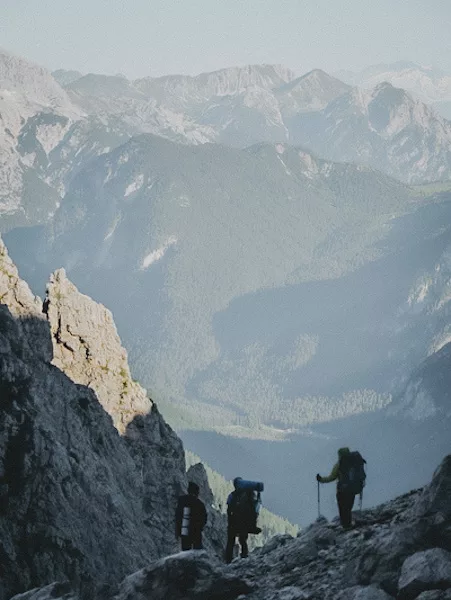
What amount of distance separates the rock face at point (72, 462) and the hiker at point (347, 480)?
9.39 meters

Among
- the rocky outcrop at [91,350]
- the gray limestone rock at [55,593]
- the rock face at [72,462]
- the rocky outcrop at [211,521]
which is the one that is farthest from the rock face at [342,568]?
the rocky outcrop at [91,350]

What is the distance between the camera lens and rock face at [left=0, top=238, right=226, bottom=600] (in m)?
42.0

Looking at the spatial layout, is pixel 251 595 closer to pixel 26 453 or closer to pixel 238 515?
pixel 238 515

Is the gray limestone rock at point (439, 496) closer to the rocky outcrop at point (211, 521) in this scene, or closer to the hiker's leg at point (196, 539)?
the hiker's leg at point (196, 539)

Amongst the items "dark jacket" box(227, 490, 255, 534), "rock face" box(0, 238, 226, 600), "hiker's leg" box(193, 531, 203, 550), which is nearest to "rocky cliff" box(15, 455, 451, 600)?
"dark jacket" box(227, 490, 255, 534)

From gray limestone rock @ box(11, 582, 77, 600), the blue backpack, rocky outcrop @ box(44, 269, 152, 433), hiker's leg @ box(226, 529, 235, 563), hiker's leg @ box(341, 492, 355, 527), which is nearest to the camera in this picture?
gray limestone rock @ box(11, 582, 77, 600)

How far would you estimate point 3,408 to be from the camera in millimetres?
45094

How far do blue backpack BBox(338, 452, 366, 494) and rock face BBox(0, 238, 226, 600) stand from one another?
9.83 meters

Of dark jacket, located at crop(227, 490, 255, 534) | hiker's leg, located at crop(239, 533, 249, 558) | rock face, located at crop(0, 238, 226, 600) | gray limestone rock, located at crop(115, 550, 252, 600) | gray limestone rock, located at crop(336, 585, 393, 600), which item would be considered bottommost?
gray limestone rock, located at crop(336, 585, 393, 600)

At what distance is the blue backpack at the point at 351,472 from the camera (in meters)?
31.3

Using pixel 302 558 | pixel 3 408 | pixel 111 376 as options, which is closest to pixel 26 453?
pixel 3 408

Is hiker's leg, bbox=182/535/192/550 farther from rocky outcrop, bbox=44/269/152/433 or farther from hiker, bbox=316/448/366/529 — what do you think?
rocky outcrop, bbox=44/269/152/433

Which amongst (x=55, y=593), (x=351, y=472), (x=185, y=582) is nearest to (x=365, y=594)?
(x=185, y=582)

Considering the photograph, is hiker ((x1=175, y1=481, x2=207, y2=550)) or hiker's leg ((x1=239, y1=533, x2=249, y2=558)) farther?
hiker's leg ((x1=239, y1=533, x2=249, y2=558))
